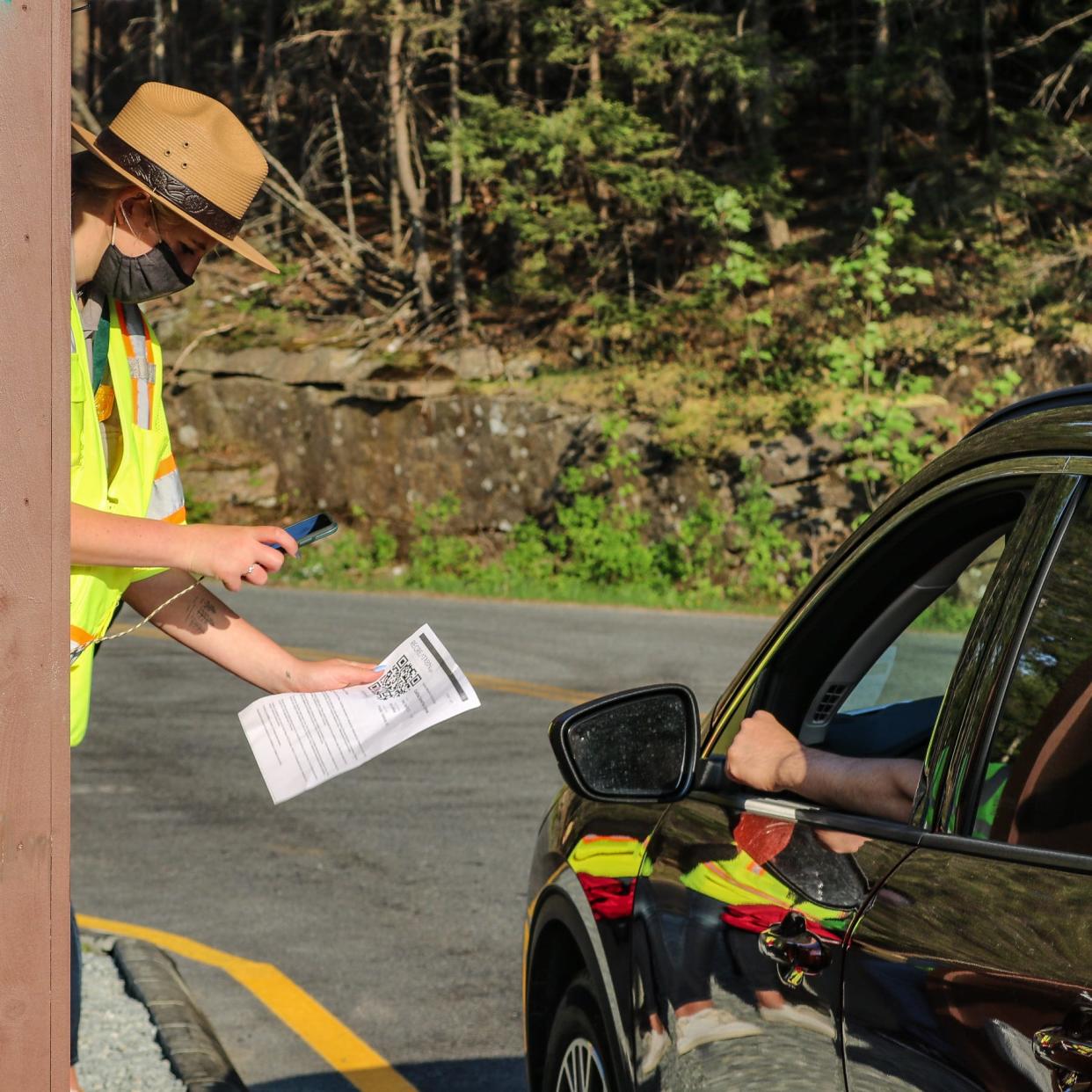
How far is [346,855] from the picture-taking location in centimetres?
755

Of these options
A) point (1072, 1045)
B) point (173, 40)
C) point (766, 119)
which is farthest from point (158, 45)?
point (1072, 1045)

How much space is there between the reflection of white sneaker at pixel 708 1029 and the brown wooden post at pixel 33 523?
990 millimetres

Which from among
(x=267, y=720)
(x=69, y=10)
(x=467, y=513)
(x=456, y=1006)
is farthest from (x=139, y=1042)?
(x=467, y=513)

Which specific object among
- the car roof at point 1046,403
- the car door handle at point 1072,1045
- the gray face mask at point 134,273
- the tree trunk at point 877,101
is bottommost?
the car door handle at point 1072,1045

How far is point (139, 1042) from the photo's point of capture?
4.66 metres

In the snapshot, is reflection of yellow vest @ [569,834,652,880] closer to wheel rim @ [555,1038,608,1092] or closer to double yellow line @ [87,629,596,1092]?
wheel rim @ [555,1038,608,1092]

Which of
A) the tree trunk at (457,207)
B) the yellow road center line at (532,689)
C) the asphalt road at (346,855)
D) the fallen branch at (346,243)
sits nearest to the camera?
the asphalt road at (346,855)

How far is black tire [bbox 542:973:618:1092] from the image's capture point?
2.94 m

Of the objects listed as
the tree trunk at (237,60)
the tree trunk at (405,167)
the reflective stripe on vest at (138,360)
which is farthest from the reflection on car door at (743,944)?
the tree trunk at (237,60)

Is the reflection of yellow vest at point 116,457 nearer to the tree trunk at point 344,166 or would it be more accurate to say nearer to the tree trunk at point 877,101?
the tree trunk at point 877,101

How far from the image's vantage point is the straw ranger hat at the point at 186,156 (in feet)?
10.0

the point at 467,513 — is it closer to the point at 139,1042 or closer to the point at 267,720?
the point at 139,1042

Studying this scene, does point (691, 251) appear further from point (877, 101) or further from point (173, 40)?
point (173, 40)

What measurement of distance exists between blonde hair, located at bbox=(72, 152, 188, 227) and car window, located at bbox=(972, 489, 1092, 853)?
192 cm
